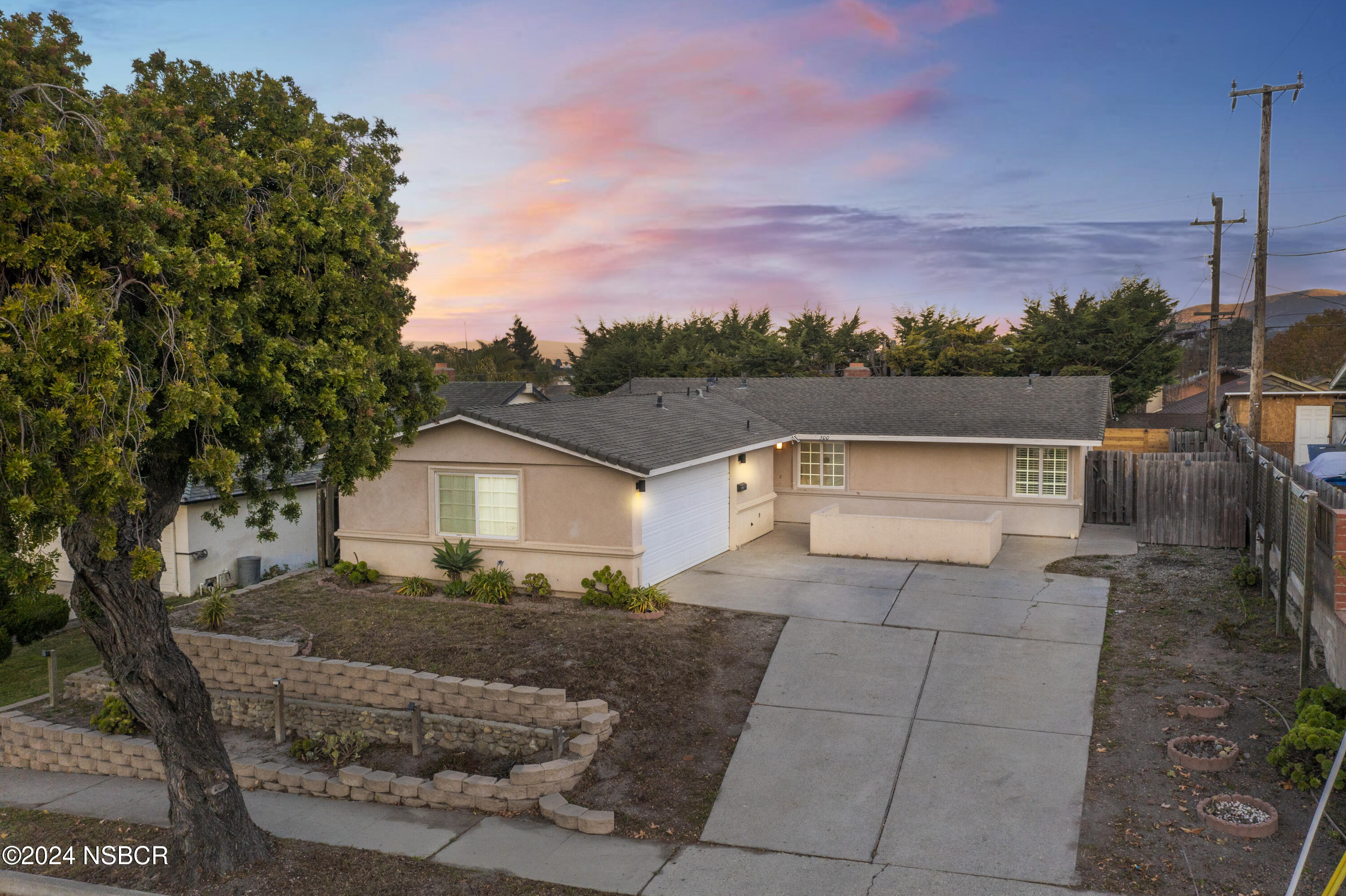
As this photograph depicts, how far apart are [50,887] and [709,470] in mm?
12542

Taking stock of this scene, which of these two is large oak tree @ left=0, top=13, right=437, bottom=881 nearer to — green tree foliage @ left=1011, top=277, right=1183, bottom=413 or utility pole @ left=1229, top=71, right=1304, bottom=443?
utility pole @ left=1229, top=71, right=1304, bottom=443

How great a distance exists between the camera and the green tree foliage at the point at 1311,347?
7569 cm

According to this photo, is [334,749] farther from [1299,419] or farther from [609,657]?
[1299,419]

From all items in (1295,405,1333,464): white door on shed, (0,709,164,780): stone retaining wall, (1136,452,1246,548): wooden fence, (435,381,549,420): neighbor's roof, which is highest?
(435,381,549,420): neighbor's roof

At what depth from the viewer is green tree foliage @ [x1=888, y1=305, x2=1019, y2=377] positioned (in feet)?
148

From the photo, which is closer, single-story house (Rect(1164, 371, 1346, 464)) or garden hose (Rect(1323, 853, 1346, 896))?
garden hose (Rect(1323, 853, 1346, 896))

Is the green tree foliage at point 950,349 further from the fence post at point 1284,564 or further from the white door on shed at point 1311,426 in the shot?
the fence post at point 1284,564

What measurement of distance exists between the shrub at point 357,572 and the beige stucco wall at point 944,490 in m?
9.83

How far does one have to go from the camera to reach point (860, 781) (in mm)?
9078

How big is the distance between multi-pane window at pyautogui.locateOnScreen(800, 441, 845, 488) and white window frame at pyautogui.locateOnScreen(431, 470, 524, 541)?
8.82 meters

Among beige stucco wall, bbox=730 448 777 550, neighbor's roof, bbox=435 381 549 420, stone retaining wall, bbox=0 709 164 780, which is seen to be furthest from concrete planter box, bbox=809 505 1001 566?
neighbor's roof, bbox=435 381 549 420

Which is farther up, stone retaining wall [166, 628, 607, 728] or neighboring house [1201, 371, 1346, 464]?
neighboring house [1201, 371, 1346, 464]

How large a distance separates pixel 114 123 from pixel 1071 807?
10.3m

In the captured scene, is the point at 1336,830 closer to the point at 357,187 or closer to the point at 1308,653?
the point at 1308,653
